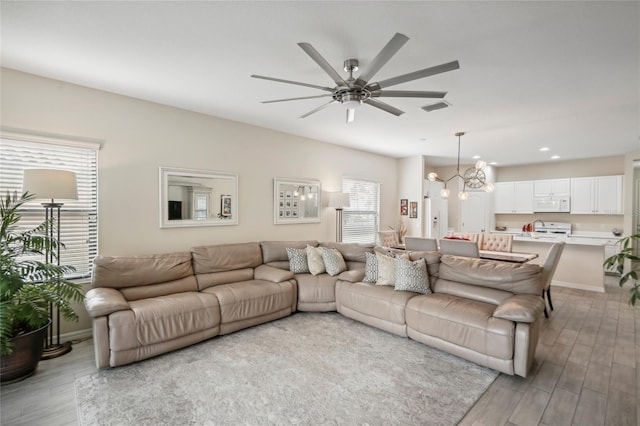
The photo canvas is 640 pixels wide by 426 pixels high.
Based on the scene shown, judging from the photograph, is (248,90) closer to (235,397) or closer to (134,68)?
(134,68)

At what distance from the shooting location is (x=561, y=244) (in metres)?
3.99

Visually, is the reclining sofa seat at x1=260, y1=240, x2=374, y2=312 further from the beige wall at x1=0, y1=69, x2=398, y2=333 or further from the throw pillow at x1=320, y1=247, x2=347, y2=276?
the beige wall at x1=0, y1=69, x2=398, y2=333

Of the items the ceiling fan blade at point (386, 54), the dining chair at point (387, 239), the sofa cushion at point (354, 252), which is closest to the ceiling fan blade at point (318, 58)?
the ceiling fan blade at point (386, 54)

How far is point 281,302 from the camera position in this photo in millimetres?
3811

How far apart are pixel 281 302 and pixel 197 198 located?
1866mm

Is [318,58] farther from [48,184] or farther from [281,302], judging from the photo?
[281,302]

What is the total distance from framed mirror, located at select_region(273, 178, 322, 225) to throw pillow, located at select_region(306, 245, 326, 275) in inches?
36.7

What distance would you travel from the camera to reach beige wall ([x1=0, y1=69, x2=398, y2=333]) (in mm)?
3096

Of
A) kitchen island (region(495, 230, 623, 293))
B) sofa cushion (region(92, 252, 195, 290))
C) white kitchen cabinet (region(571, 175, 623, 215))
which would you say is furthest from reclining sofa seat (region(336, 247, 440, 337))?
white kitchen cabinet (region(571, 175, 623, 215))

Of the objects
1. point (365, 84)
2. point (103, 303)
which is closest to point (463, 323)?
point (365, 84)

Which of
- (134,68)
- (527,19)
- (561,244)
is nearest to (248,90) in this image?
(134,68)

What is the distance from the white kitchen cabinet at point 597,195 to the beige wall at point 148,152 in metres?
6.53

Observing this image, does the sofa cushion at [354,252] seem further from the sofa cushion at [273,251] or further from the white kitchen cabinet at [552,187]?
the white kitchen cabinet at [552,187]

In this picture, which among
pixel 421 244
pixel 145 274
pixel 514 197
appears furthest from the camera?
pixel 514 197
